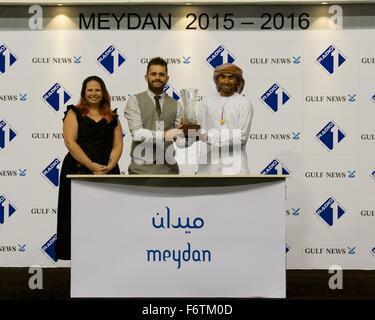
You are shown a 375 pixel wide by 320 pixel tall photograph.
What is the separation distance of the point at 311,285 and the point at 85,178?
230 centimetres

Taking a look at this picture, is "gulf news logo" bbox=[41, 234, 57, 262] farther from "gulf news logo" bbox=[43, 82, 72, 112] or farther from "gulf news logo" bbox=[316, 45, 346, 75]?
"gulf news logo" bbox=[316, 45, 346, 75]

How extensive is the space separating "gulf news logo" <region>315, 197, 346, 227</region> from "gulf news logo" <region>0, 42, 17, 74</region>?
3.24m

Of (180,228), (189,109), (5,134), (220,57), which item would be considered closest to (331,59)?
(220,57)

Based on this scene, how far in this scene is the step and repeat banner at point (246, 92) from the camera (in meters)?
6.62

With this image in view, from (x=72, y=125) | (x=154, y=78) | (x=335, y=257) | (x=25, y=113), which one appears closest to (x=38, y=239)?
(x=25, y=113)

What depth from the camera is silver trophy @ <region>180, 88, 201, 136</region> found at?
447cm

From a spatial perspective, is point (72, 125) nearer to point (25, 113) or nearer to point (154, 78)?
point (154, 78)

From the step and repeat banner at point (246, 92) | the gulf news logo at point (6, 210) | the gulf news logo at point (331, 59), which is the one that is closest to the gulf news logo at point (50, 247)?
the step and repeat banner at point (246, 92)

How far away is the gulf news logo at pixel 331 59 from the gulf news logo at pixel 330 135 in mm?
514

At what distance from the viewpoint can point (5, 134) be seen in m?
6.69

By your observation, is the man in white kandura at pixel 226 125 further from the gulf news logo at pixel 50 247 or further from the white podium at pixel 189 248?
the gulf news logo at pixel 50 247

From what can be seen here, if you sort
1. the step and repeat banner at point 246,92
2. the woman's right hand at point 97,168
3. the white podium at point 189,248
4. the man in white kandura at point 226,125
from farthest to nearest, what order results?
1. the step and repeat banner at point 246,92
2. the man in white kandura at point 226,125
3. the woman's right hand at point 97,168
4. the white podium at point 189,248
